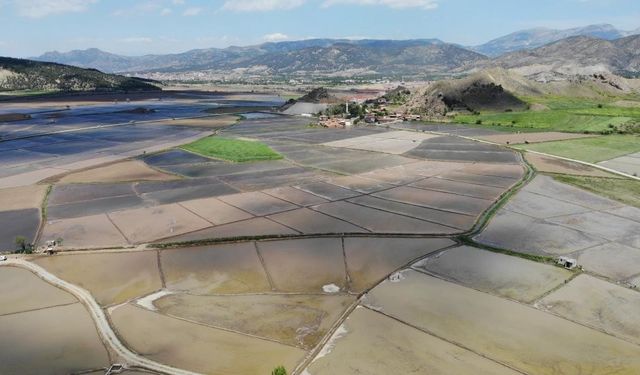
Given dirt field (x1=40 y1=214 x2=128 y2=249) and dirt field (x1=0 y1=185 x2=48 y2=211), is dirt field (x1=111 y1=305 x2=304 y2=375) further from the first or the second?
dirt field (x1=0 y1=185 x2=48 y2=211)

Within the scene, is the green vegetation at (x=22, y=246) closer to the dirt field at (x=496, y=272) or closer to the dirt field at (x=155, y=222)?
the dirt field at (x=155, y=222)

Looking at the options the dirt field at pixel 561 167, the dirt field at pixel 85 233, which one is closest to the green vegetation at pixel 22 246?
the dirt field at pixel 85 233

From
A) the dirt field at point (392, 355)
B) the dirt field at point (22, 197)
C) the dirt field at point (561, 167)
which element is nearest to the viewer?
the dirt field at point (392, 355)

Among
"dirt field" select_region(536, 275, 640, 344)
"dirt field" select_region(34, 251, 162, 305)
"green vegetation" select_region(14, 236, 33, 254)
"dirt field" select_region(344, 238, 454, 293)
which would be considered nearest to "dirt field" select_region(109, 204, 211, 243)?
"dirt field" select_region(34, 251, 162, 305)

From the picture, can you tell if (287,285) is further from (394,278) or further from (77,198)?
(77,198)

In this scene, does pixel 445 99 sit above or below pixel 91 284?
above

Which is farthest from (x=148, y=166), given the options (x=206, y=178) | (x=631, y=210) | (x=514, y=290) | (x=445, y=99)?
(x=445, y=99)
